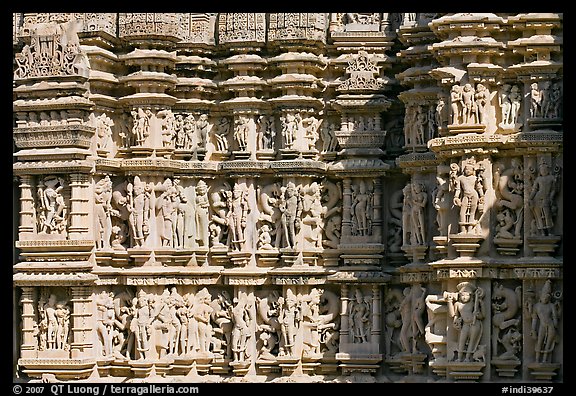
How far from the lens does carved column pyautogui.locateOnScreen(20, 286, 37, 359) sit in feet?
77.0

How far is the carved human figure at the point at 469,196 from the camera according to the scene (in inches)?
840

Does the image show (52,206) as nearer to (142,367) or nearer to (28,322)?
(28,322)

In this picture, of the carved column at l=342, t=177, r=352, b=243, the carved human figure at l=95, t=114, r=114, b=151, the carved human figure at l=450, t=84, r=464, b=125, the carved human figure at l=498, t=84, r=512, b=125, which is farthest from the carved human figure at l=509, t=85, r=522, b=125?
the carved human figure at l=95, t=114, r=114, b=151

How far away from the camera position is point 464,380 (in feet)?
69.6

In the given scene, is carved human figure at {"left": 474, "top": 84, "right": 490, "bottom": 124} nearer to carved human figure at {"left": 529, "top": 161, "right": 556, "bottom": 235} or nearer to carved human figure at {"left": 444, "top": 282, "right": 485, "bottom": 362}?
carved human figure at {"left": 529, "top": 161, "right": 556, "bottom": 235}

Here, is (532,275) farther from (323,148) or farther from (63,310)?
(63,310)

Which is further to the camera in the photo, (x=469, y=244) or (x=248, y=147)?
(x=248, y=147)

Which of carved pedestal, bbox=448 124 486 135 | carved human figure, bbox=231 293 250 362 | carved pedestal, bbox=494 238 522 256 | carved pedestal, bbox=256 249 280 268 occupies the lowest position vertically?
carved human figure, bbox=231 293 250 362

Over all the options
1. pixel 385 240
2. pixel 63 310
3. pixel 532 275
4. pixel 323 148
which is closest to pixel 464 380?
pixel 532 275

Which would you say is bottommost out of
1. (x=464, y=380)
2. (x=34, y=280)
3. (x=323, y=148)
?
(x=464, y=380)

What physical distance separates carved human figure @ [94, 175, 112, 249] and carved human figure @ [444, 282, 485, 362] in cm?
601

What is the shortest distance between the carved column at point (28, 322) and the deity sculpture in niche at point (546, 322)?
795 centimetres

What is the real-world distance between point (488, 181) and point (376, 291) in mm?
3073

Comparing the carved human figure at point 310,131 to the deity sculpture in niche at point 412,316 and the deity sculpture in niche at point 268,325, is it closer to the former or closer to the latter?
the deity sculpture in niche at point 268,325
